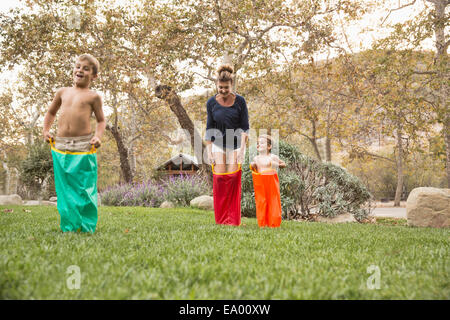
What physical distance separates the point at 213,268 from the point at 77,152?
8.40 feet

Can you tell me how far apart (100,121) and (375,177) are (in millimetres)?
36674

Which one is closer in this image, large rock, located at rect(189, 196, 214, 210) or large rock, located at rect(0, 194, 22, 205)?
large rock, located at rect(189, 196, 214, 210)

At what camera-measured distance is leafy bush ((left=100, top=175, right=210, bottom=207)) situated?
13617mm

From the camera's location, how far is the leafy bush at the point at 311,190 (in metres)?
8.92

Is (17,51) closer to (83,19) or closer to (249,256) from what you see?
(83,19)

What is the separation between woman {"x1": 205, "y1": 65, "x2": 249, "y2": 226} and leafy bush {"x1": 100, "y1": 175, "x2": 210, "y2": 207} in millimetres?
8391

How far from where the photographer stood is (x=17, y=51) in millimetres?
14656

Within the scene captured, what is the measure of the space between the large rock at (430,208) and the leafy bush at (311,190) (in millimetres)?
1786

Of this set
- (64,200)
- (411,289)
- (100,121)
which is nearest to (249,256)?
(411,289)

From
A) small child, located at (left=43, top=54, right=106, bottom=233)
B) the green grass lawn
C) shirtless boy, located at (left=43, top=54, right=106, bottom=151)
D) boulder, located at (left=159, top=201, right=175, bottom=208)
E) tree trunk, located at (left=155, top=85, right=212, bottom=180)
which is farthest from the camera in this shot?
tree trunk, located at (left=155, top=85, right=212, bottom=180)

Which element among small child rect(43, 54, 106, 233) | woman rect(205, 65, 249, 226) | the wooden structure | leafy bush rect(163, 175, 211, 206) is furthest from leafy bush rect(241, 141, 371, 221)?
the wooden structure

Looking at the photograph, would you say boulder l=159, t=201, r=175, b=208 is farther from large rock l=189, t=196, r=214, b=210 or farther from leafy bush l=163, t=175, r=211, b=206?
large rock l=189, t=196, r=214, b=210

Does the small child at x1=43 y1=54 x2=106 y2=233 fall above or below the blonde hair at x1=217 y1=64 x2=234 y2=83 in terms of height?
below

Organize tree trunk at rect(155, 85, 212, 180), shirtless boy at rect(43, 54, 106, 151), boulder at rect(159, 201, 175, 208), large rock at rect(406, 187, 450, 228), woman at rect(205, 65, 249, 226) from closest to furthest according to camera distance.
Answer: shirtless boy at rect(43, 54, 106, 151) → woman at rect(205, 65, 249, 226) → large rock at rect(406, 187, 450, 228) → boulder at rect(159, 201, 175, 208) → tree trunk at rect(155, 85, 212, 180)
